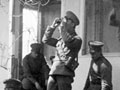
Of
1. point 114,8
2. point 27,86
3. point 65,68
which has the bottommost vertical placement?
point 27,86

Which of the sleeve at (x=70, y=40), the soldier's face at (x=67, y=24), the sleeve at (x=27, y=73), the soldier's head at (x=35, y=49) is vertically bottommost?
the sleeve at (x=27, y=73)

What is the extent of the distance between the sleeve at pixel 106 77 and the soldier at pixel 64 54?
634mm

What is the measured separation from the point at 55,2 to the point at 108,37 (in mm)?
4234

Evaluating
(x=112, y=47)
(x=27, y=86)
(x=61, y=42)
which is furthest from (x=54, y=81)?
(x=112, y=47)

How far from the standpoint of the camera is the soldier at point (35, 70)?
8.09 m

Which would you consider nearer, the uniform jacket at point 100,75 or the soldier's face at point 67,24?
the soldier's face at point 67,24

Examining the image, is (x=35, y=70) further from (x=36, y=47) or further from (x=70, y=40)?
(x=70, y=40)

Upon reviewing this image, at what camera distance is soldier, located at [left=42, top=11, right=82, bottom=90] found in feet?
22.1

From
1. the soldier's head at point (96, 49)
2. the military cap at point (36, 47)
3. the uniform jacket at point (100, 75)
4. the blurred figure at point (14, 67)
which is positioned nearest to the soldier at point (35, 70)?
the military cap at point (36, 47)

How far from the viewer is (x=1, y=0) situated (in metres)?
12.2

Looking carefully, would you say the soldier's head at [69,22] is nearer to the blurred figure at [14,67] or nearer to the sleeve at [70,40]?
the sleeve at [70,40]

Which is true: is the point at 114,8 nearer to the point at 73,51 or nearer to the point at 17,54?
the point at 73,51

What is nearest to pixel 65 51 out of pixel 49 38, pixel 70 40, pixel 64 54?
pixel 64 54

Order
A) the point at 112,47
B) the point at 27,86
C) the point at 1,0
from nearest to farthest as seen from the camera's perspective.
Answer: the point at 27,86, the point at 112,47, the point at 1,0
